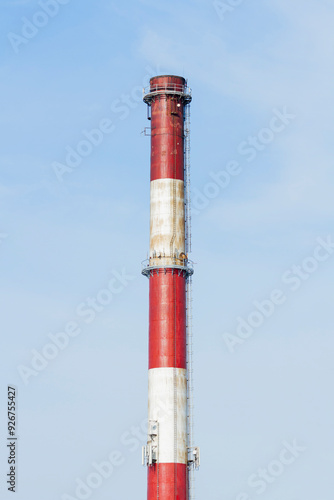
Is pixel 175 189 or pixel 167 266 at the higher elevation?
pixel 175 189

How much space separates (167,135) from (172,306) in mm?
14775

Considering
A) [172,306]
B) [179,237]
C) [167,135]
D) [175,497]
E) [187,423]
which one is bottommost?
[175,497]

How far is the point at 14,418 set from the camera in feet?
309

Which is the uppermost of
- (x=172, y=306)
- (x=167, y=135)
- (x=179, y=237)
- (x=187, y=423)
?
(x=167, y=135)

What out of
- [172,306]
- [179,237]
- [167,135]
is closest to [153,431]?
[172,306]

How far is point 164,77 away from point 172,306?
20.1 m

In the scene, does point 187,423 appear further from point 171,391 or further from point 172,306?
point 172,306

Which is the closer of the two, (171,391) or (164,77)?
Answer: (171,391)

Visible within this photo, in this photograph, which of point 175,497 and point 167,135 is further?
point 167,135

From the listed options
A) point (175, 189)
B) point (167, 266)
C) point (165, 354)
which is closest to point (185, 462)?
point (165, 354)

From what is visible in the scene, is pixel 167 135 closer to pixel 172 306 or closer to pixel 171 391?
pixel 172 306

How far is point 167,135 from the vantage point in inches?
3947

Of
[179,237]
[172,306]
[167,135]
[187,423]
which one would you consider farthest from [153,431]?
[167,135]

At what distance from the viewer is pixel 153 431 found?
94875 mm
